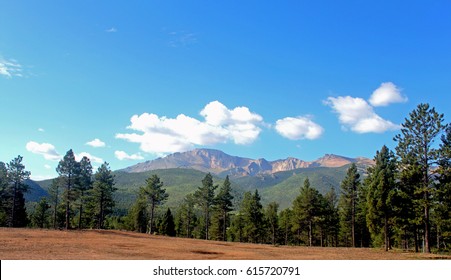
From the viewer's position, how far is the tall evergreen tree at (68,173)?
59344mm

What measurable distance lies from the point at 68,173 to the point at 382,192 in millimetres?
47626

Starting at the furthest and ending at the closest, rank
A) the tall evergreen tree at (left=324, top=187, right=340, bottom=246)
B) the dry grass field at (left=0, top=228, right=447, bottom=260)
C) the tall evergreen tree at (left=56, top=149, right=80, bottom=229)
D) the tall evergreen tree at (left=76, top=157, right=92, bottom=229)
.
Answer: the tall evergreen tree at (left=324, top=187, right=340, bottom=246) < the tall evergreen tree at (left=76, top=157, right=92, bottom=229) < the tall evergreen tree at (left=56, top=149, right=80, bottom=229) < the dry grass field at (left=0, top=228, right=447, bottom=260)

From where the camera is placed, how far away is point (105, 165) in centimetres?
7000

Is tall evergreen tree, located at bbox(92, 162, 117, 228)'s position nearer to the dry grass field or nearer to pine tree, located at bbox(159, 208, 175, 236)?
pine tree, located at bbox(159, 208, 175, 236)

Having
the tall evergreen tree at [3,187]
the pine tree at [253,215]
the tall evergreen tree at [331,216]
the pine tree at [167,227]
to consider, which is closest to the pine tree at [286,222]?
the tall evergreen tree at [331,216]

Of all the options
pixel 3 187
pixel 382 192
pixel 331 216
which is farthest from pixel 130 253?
pixel 331 216

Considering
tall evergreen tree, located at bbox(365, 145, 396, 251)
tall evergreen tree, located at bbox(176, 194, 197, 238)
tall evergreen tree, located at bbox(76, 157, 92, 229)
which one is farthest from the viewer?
tall evergreen tree, located at bbox(176, 194, 197, 238)

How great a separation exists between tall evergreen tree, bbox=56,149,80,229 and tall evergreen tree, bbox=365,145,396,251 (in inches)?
1787

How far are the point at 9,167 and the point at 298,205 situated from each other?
53.2 m

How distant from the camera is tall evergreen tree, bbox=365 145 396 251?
42906 millimetres

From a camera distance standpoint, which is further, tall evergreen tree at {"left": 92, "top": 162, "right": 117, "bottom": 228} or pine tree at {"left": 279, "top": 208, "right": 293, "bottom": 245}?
pine tree at {"left": 279, "top": 208, "right": 293, "bottom": 245}

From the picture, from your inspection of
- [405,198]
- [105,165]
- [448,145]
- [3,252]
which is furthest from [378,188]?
[105,165]

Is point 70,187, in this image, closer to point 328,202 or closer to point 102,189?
point 102,189

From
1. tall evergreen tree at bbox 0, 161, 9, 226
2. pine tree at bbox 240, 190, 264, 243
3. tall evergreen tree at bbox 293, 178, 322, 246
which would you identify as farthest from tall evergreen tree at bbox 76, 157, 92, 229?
tall evergreen tree at bbox 293, 178, 322, 246
